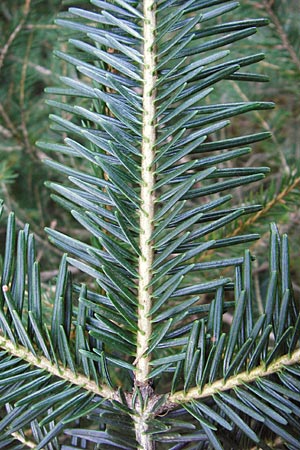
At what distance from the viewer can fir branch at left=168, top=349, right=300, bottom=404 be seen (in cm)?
26

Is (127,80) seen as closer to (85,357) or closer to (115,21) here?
(115,21)

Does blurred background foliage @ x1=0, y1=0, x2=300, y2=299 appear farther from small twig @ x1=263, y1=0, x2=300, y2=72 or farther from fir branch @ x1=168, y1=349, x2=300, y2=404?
fir branch @ x1=168, y1=349, x2=300, y2=404

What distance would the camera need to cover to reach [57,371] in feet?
0.91

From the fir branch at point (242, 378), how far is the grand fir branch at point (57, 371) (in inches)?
1.7

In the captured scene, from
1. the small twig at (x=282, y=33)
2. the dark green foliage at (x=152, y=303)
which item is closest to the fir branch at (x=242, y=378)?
the dark green foliage at (x=152, y=303)

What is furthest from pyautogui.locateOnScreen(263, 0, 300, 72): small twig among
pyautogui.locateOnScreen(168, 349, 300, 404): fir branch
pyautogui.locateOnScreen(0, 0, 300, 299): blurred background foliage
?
pyautogui.locateOnScreen(168, 349, 300, 404): fir branch

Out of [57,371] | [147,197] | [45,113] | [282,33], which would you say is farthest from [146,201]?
[45,113]

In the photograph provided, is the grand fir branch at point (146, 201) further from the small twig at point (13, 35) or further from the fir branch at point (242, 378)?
the small twig at point (13, 35)

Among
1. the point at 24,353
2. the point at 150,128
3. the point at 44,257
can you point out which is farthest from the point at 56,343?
the point at 44,257

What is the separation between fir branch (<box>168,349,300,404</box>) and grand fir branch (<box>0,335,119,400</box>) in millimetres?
44

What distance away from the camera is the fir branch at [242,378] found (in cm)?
26

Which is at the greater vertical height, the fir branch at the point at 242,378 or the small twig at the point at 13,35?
the small twig at the point at 13,35

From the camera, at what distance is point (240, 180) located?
→ 28 centimetres

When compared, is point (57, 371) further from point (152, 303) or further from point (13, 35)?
point (13, 35)
